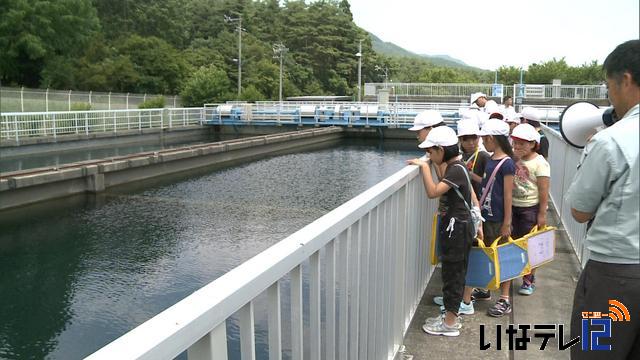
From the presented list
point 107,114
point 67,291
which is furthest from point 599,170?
point 107,114

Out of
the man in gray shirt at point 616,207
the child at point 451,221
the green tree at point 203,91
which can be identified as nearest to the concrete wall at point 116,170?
the child at point 451,221

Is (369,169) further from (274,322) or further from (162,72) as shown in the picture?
(162,72)

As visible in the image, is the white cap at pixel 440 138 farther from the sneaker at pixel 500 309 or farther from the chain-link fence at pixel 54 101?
the chain-link fence at pixel 54 101

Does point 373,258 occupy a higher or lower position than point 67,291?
higher

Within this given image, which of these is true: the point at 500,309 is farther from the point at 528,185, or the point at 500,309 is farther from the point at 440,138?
the point at 440,138

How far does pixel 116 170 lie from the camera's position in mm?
15062

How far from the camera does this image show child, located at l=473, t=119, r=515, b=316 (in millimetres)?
3926

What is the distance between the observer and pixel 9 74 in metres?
41.2

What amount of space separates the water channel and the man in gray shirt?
350 centimetres

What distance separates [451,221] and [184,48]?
65.4m

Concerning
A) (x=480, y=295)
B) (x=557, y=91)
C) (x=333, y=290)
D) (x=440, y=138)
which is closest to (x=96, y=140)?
(x=480, y=295)

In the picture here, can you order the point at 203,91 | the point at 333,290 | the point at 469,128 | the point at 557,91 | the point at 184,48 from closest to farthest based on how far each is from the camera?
the point at 333,290
the point at 469,128
the point at 203,91
the point at 557,91
the point at 184,48

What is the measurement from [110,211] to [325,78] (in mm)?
62971

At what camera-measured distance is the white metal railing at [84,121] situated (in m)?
18.9
